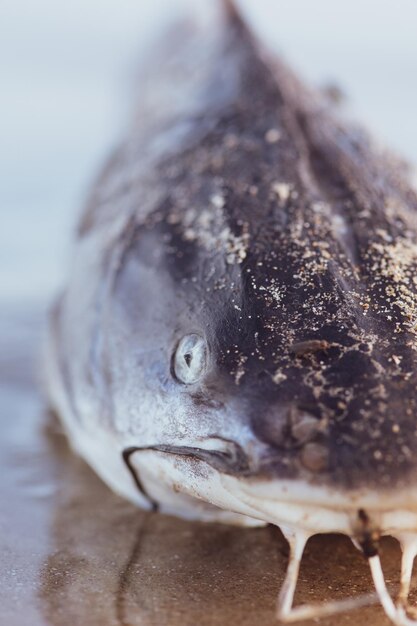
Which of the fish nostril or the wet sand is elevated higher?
the fish nostril

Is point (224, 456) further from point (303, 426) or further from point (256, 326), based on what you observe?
point (256, 326)

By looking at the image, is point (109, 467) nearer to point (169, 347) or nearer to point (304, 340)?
point (169, 347)

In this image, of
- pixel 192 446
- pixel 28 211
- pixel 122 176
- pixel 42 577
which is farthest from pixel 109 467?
pixel 28 211

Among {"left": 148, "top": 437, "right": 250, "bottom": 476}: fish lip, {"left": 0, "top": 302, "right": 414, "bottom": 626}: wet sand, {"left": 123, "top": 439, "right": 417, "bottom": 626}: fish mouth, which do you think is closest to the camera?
{"left": 123, "top": 439, "right": 417, "bottom": 626}: fish mouth

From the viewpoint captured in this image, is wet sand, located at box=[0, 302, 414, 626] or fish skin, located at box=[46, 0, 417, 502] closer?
fish skin, located at box=[46, 0, 417, 502]

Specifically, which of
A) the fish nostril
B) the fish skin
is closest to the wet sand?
the fish skin

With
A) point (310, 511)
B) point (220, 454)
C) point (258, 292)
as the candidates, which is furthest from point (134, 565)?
point (258, 292)

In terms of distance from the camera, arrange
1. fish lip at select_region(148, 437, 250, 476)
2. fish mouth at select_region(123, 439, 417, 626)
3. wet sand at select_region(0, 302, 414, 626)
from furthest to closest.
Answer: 1. wet sand at select_region(0, 302, 414, 626)
2. fish lip at select_region(148, 437, 250, 476)
3. fish mouth at select_region(123, 439, 417, 626)

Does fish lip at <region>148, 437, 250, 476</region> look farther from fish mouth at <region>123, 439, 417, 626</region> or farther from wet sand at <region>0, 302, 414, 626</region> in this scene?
wet sand at <region>0, 302, 414, 626</region>
